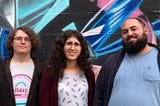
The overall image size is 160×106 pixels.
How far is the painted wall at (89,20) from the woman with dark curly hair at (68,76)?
83 centimetres

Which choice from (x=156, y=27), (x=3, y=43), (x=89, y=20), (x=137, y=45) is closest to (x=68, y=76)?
(x=137, y=45)

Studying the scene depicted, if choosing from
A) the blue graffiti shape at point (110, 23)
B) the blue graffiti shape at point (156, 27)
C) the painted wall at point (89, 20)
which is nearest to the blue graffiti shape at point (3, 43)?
the painted wall at point (89, 20)

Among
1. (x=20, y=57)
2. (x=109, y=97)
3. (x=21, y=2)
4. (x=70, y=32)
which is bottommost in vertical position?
(x=109, y=97)

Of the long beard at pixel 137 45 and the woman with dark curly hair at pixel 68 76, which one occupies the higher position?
the long beard at pixel 137 45

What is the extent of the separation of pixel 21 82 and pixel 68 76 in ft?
1.49

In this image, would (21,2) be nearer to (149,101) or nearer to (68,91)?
(68,91)

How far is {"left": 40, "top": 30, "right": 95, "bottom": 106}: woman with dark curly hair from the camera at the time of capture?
3248 mm

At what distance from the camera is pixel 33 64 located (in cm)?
354

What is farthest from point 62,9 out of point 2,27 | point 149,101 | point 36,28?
point 149,101

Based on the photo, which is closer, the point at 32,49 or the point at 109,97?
the point at 109,97

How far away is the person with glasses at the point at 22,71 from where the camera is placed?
3.38 metres

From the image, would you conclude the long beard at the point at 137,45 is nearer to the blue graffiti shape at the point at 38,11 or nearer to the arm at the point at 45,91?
the arm at the point at 45,91

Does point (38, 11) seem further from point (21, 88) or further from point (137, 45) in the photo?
point (137, 45)

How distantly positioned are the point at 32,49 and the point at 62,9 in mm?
874
